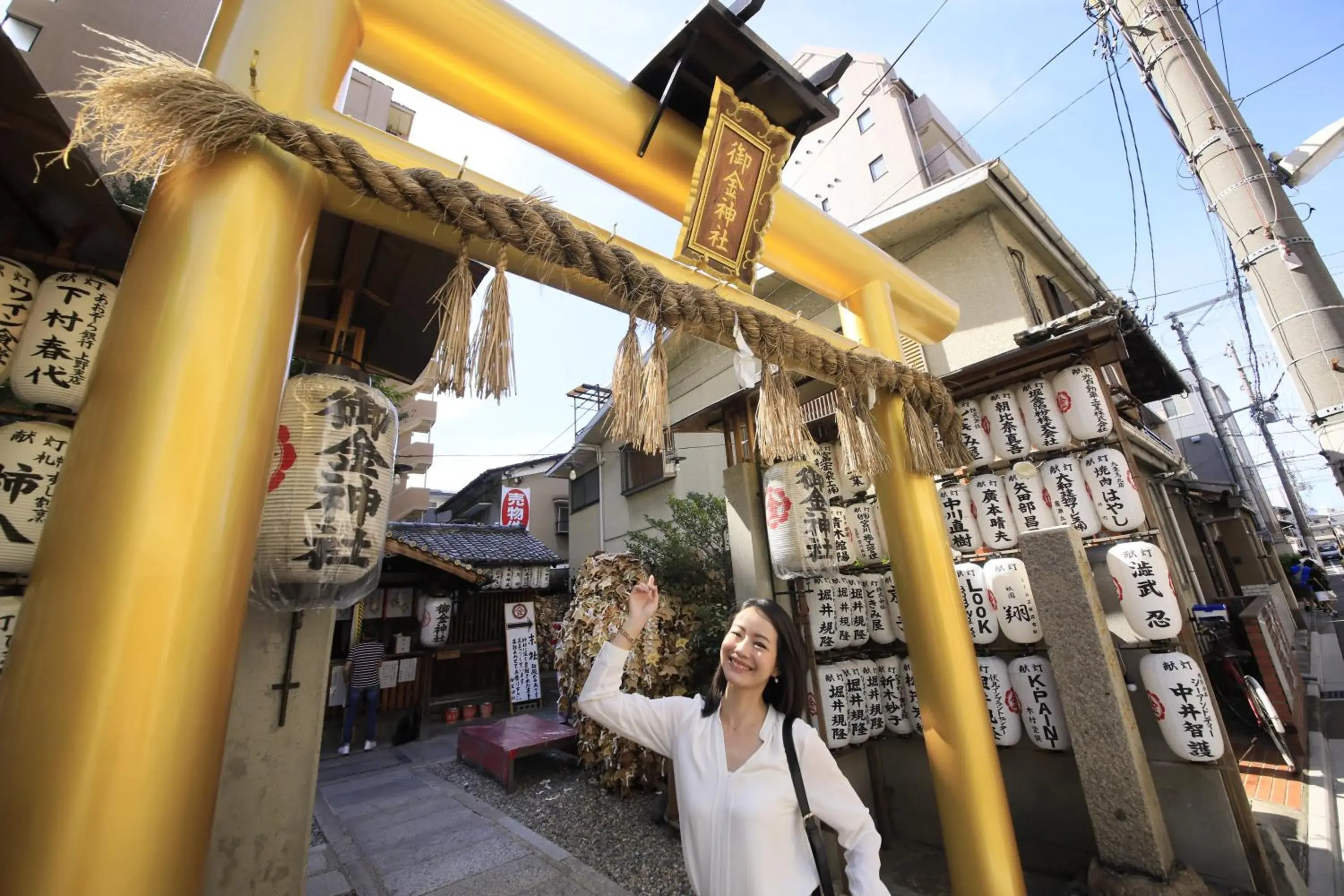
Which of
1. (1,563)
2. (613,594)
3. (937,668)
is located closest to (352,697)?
(613,594)

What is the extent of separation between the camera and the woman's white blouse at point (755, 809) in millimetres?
2082

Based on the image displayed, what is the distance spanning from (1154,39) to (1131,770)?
27.7ft

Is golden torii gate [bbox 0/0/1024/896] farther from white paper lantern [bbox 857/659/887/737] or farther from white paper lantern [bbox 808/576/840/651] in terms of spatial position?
white paper lantern [bbox 857/659/887/737]

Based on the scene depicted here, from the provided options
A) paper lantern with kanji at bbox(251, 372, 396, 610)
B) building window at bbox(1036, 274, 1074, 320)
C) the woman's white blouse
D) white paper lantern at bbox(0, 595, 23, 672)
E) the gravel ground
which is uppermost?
building window at bbox(1036, 274, 1074, 320)

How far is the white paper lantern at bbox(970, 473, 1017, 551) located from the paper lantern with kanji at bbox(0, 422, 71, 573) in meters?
7.22

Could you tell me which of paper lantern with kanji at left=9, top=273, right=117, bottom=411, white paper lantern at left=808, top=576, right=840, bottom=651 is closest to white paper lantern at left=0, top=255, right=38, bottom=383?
paper lantern with kanji at left=9, top=273, right=117, bottom=411

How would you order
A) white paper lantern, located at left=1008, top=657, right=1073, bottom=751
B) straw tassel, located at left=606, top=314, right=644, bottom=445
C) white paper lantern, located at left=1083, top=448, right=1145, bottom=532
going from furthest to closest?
white paper lantern, located at left=1083, top=448, right=1145, bottom=532
white paper lantern, located at left=1008, top=657, right=1073, bottom=751
straw tassel, located at left=606, top=314, right=644, bottom=445

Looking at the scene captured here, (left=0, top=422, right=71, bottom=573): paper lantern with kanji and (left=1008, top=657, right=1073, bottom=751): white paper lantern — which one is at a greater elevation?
(left=0, top=422, right=71, bottom=573): paper lantern with kanji

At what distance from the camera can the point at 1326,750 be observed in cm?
692

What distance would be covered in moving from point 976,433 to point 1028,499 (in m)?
0.89

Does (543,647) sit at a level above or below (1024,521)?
below

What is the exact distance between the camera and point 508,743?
7.79 m

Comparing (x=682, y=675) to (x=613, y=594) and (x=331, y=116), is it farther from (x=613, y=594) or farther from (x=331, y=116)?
(x=331, y=116)

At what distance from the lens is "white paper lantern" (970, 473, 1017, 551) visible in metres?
5.68
